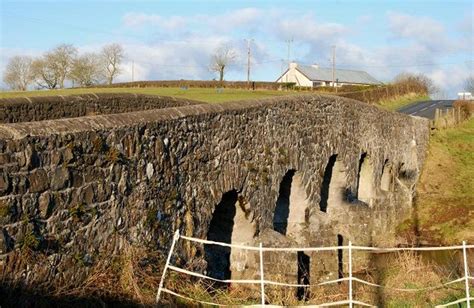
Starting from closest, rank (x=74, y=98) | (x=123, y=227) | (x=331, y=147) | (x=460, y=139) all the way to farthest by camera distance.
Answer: (x=123, y=227) < (x=74, y=98) < (x=331, y=147) < (x=460, y=139)

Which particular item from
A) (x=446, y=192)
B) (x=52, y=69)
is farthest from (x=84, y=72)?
(x=446, y=192)

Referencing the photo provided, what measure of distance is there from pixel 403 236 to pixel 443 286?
17.9 meters

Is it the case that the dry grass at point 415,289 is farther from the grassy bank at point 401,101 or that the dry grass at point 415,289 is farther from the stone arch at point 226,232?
the grassy bank at point 401,101

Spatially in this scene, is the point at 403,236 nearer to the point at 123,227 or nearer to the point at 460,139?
the point at 460,139

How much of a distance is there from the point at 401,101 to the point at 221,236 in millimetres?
51154

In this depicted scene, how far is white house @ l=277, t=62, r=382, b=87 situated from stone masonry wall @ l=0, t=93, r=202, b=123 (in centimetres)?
8666

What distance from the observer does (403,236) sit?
2811 cm

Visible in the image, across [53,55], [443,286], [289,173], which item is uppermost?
[53,55]

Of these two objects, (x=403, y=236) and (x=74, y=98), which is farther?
(x=403, y=236)

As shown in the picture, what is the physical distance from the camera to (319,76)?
10581 cm

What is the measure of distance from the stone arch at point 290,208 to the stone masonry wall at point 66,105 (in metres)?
3.98

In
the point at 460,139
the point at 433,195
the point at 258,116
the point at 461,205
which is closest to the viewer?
the point at 258,116

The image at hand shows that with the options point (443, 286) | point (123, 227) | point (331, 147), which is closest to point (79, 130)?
point (123, 227)

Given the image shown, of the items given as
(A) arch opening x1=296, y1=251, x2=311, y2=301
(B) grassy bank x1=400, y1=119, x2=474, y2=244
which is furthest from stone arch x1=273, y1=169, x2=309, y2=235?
(B) grassy bank x1=400, y1=119, x2=474, y2=244
